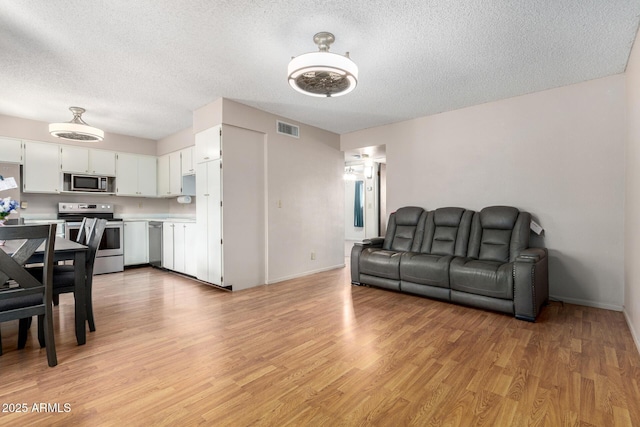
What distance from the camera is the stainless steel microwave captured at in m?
4.96

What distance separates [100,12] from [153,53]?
22.4 inches

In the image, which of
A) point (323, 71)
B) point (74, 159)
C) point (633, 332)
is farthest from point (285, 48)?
point (74, 159)

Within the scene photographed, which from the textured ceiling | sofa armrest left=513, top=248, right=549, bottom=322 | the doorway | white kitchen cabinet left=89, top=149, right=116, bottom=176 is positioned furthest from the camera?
the doorway

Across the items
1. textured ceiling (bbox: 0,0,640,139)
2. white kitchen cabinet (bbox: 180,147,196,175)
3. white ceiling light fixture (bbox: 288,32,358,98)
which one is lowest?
white kitchen cabinet (bbox: 180,147,196,175)

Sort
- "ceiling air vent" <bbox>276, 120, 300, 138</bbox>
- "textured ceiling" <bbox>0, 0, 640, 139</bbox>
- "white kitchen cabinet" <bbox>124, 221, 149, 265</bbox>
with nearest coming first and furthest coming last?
"textured ceiling" <bbox>0, 0, 640, 139</bbox>, "ceiling air vent" <bbox>276, 120, 300, 138</bbox>, "white kitchen cabinet" <bbox>124, 221, 149, 265</bbox>

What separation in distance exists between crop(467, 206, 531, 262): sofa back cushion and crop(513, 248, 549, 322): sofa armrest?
425 millimetres

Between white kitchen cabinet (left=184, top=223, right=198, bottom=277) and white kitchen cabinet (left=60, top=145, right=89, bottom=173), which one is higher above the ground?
white kitchen cabinet (left=60, top=145, right=89, bottom=173)

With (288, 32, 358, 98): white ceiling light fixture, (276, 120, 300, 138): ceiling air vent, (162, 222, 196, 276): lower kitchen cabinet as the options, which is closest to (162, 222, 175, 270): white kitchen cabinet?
(162, 222, 196, 276): lower kitchen cabinet

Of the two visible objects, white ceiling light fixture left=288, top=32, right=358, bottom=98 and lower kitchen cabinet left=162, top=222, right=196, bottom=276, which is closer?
white ceiling light fixture left=288, top=32, right=358, bottom=98

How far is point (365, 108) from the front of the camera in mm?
4180

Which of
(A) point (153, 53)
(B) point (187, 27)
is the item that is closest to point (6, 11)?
(A) point (153, 53)

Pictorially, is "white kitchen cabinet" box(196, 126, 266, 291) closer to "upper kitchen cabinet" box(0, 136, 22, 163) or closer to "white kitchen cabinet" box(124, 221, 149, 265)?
"white kitchen cabinet" box(124, 221, 149, 265)

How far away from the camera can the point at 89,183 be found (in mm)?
5113

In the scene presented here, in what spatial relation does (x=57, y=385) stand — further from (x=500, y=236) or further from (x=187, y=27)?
(x=500, y=236)
